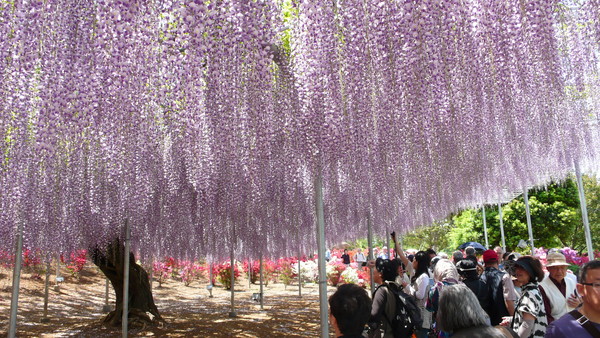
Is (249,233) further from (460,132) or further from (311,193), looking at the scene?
(460,132)

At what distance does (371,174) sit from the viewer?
20.9 feet

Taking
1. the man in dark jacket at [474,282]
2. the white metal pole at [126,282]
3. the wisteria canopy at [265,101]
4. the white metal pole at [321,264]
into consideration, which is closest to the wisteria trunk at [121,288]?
the wisteria canopy at [265,101]

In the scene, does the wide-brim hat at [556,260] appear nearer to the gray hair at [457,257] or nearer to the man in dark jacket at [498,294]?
the man in dark jacket at [498,294]

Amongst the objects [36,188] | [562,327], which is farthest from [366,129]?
[36,188]

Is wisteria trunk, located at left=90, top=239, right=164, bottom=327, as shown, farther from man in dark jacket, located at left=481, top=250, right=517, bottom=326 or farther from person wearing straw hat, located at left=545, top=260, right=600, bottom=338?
→ person wearing straw hat, located at left=545, top=260, right=600, bottom=338

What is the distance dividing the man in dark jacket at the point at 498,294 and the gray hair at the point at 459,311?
1.49m

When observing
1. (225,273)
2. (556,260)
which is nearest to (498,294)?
(556,260)

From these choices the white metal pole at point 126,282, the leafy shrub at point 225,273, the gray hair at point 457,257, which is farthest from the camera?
the leafy shrub at point 225,273

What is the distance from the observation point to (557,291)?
2.95 m

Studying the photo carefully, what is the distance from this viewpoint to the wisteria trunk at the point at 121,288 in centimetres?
845

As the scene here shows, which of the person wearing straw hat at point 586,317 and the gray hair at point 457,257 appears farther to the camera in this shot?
the gray hair at point 457,257

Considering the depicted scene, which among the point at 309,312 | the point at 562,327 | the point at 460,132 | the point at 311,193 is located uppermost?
the point at 460,132

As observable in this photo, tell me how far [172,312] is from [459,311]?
10395 mm

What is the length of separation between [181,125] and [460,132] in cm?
333
